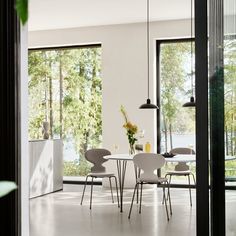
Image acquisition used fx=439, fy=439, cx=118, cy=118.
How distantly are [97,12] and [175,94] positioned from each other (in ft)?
7.37

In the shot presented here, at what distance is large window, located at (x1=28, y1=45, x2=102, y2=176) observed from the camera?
9352 mm

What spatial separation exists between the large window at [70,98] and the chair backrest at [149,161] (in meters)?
3.60

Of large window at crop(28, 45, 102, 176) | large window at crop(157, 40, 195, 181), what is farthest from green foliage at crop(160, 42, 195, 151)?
large window at crop(28, 45, 102, 176)

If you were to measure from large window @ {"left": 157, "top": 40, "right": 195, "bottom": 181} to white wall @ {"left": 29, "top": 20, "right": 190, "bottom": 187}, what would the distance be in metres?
0.25

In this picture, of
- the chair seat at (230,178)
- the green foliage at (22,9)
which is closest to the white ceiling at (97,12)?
the chair seat at (230,178)

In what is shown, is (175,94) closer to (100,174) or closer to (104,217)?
(100,174)

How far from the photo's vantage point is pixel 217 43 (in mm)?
2537

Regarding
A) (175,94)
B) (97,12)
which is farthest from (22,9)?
(175,94)

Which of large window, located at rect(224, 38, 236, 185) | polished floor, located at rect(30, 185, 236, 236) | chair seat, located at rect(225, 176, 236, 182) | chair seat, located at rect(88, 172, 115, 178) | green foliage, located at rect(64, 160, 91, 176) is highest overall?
large window, located at rect(224, 38, 236, 185)

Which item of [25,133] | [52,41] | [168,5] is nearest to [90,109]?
[52,41]

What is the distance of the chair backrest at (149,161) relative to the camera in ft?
18.6

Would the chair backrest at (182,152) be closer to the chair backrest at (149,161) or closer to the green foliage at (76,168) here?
the chair backrest at (149,161)
